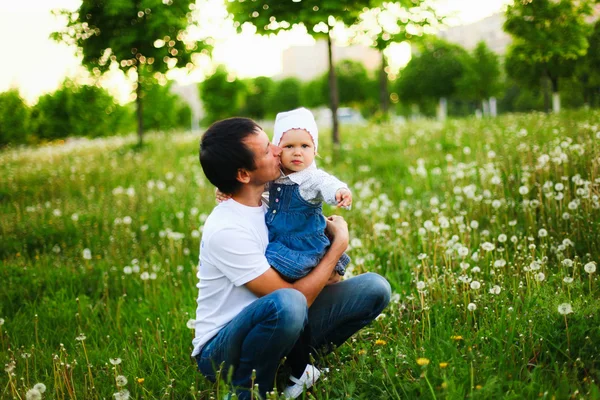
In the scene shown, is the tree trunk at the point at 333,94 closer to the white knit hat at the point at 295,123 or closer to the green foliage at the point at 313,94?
the white knit hat at the point at 295,123

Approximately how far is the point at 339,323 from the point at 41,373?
1.89m

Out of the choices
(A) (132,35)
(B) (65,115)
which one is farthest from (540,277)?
(B) (65,115)

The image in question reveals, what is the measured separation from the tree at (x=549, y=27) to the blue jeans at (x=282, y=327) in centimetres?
882

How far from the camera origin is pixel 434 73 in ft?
119

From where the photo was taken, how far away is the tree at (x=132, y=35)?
11.4m

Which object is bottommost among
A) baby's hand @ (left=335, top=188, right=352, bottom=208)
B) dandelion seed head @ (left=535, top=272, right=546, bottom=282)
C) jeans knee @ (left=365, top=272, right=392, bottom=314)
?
dandelion seed head @ (left=535, top=272, right=546, bottom=282)

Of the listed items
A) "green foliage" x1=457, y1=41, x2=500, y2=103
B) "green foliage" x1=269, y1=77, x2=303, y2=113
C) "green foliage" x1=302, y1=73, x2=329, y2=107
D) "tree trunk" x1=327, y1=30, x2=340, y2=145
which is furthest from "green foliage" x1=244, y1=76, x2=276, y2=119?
"tree trunk" x1=327, y1=30, x2=340, y2=145

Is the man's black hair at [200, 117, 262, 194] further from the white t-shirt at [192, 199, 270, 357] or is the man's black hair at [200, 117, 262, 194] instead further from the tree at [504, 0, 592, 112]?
the tree at [504, 0, 592, 112]

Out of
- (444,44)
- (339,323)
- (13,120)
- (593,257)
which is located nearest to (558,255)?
(593,257)

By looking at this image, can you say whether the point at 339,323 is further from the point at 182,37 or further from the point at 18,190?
the point at 182,37

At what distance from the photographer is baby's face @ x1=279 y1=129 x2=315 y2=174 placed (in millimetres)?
2709

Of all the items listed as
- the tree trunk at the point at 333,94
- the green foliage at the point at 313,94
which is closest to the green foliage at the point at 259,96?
the green foliage at the point at 313,94

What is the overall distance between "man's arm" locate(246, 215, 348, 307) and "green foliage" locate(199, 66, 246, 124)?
41622mm

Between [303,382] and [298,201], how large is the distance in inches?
35.4
